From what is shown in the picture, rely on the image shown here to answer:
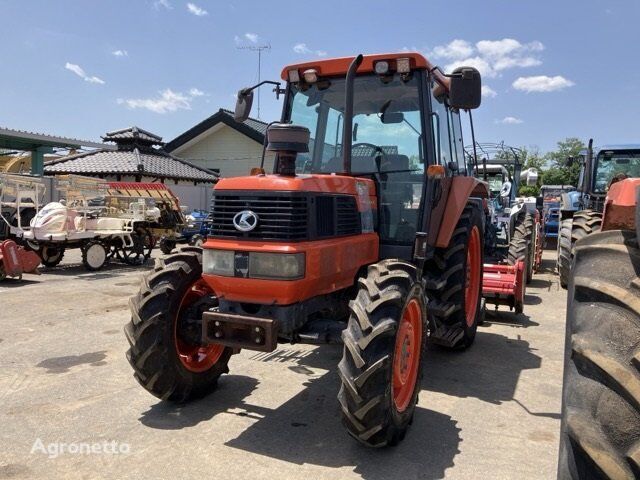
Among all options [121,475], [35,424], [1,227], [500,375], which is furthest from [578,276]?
[1,227]

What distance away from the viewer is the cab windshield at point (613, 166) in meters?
9.23

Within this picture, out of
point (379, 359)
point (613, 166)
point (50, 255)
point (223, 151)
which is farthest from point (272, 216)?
point (223, 151)

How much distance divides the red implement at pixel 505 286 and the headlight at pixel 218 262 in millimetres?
4044

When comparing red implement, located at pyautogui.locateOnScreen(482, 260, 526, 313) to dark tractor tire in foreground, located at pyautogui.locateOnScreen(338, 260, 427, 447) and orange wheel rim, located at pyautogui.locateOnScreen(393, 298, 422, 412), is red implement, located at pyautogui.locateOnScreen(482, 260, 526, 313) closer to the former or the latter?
orange wheel rim, located at pyautogui.locateOnScreen(393, 298, 422, 412)

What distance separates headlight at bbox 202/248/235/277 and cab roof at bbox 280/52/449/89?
1991mm

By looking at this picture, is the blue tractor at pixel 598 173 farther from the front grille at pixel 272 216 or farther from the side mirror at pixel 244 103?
the front grille at pixel 272 216

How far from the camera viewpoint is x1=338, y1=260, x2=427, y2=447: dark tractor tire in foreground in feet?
9.77

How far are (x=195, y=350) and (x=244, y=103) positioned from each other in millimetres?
2084

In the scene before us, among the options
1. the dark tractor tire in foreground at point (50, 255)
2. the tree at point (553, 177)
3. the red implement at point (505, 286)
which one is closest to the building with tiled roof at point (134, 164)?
the dark tractor tire in foreground at point (50, 255)

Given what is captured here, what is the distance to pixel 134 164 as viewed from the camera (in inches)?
850

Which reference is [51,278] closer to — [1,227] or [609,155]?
[1,227]

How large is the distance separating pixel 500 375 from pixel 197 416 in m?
2.73

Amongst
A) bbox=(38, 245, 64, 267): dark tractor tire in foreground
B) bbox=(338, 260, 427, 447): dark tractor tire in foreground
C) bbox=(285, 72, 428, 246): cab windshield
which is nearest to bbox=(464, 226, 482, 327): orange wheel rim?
bbox=(285, 72, 428, 246): cab windshield

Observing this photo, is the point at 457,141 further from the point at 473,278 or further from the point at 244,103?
the point at 244,103
